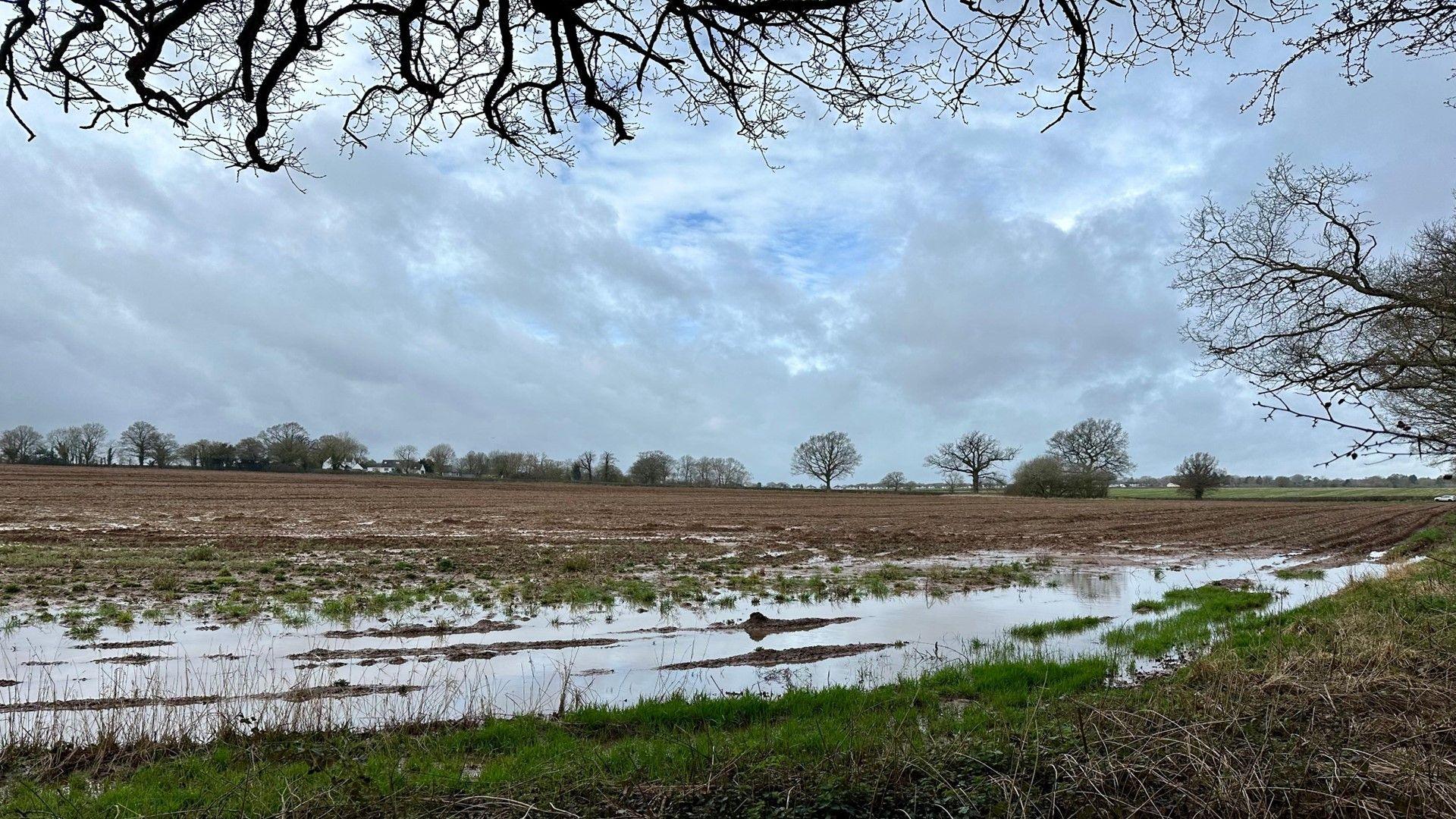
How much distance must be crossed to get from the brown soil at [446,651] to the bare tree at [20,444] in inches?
5440

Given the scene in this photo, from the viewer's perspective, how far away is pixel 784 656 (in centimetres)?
1067

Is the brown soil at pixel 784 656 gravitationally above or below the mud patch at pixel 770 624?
above

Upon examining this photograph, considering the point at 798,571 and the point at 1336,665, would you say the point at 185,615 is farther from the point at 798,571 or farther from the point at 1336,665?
the point at 1336,665

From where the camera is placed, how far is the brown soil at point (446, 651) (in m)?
9.99

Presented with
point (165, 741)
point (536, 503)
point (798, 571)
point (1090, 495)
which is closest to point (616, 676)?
point (165, 741)

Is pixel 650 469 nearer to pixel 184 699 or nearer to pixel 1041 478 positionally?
pixel 1041 478

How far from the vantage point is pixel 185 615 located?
1231 cm

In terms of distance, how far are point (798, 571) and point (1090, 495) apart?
82949 millimetres

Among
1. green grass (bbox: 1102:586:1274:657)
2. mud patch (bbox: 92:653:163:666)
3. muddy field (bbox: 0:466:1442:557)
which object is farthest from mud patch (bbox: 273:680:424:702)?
muddy field (bbox: 0:466:1442:557)

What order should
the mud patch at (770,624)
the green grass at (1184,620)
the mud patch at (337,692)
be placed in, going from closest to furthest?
the mud patch at (337,692)
the green grass at (1184,620)
the mud patch at (770,624)

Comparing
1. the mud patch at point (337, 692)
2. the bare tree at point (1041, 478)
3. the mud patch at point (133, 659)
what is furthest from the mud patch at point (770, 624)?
the bare tree at point (1041, 478)

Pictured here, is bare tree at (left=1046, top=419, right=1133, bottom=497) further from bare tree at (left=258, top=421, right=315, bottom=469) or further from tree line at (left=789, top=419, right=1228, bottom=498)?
bare tree at (left=258, top=421, right=315, bottom=469)

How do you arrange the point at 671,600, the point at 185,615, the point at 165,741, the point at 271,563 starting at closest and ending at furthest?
the point at 165,741 → the point at 185,615 → the point at 671,600 → the point at 271,563

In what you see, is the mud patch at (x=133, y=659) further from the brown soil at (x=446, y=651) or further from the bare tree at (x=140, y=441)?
the bare tree at (x=140, y=441)
